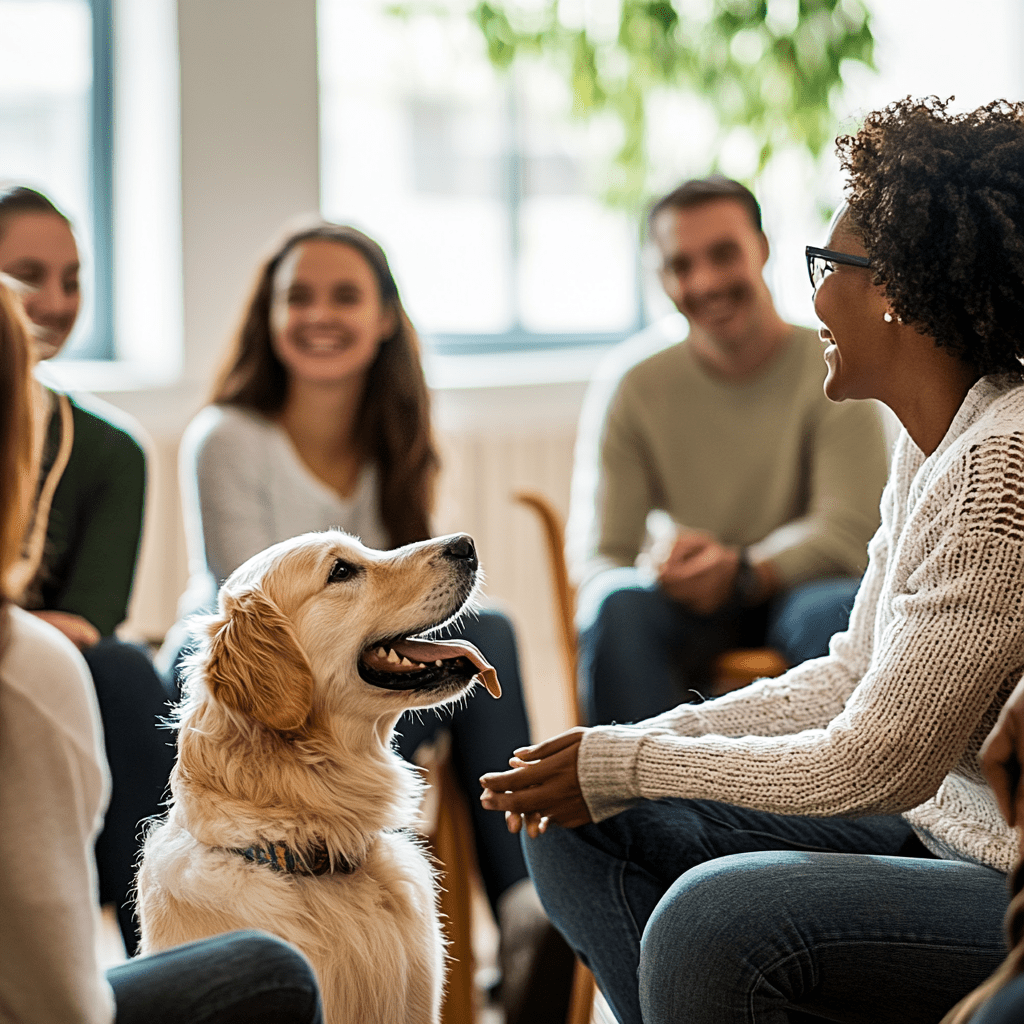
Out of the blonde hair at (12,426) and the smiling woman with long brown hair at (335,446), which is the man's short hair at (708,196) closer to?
the smiling woman with long brown hair at (335,446)

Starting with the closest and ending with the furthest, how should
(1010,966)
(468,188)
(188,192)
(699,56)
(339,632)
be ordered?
1. (1010,966)
2. (339,632)
3. (188,192)
4. (699,56)
5. (468,188)

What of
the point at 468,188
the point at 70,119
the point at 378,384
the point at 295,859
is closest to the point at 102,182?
the point at 70,119

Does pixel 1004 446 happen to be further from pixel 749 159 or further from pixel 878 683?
pixel 749 159

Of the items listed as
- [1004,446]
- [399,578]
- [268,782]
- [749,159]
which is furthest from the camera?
[749,159]

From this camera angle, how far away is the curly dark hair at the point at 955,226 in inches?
46.4

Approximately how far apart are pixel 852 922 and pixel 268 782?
609mm

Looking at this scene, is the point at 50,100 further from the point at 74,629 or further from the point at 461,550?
the point at 461,550

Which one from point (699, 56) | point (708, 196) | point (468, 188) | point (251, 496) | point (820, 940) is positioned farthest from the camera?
point (468, 188)

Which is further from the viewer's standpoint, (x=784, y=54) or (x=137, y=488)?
(x=784, y=54)

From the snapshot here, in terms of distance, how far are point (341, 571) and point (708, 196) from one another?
149 cm

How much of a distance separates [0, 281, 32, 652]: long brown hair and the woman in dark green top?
1.08 metres

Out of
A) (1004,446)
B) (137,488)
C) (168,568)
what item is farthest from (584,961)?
(168,568)

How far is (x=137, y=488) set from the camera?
2.22 metres

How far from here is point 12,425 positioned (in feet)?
2.89
